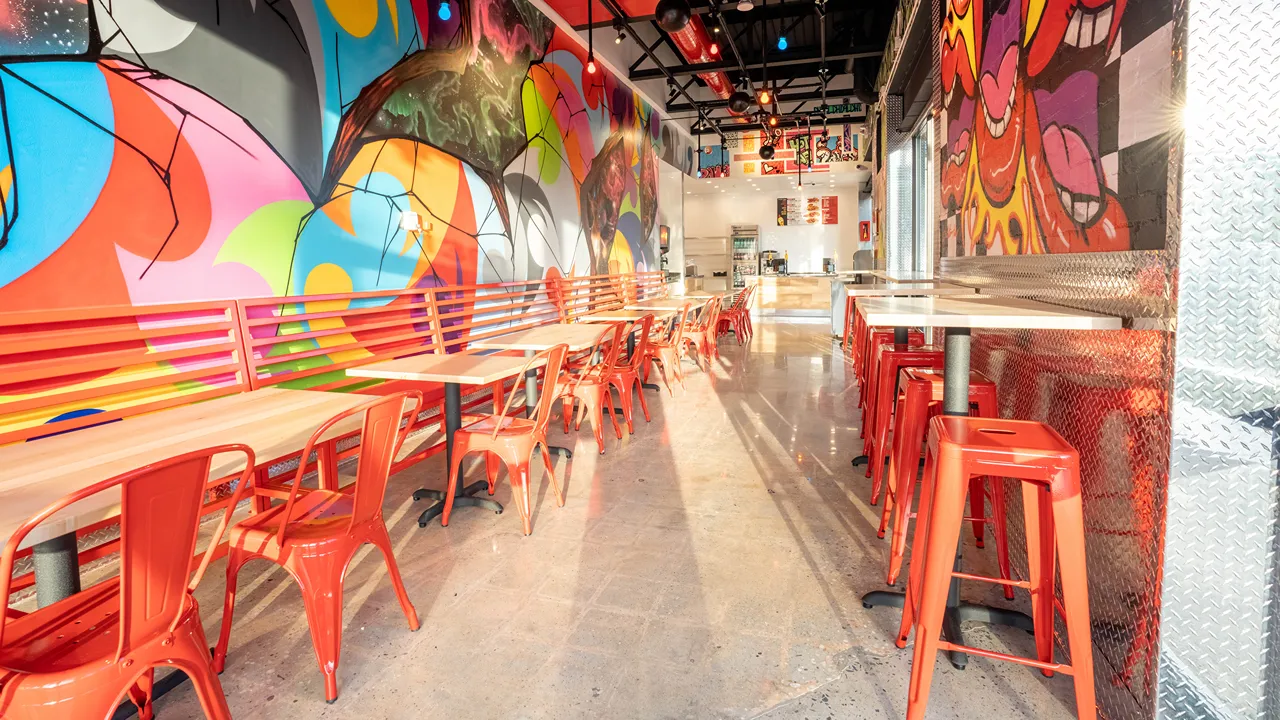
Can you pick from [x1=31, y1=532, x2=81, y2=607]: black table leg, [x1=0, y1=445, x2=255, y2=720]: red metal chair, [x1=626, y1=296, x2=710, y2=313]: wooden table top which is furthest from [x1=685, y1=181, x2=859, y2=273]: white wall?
[x1=0, y1=445, x2=255, y2=720]: red metal chair

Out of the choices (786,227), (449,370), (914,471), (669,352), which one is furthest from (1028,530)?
(786,227)

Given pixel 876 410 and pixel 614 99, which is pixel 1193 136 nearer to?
pixel 876 410

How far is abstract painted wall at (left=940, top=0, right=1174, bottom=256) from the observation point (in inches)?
71.6

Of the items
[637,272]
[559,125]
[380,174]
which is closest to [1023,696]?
[380,174]

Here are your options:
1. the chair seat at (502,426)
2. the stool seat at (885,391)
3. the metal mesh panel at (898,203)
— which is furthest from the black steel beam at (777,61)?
the chair seat at (502,426)

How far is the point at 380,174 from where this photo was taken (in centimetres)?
474

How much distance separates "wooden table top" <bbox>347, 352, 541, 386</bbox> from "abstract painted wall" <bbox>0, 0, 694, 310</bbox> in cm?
109

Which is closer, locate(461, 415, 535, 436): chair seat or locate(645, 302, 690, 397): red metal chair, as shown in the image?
locate(461, 415, 535, 436): chair seat

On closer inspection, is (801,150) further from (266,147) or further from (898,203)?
(266,147)

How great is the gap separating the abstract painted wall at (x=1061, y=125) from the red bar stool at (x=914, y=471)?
2.28 ft

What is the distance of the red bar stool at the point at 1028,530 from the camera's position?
1.62 metres

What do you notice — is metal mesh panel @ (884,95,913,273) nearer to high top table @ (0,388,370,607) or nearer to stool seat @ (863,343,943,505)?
stool seat @ (863,343,943,505)

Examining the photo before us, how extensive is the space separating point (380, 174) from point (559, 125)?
3.50 m

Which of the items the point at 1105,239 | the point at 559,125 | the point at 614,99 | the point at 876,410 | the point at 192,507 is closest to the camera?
the point at 192,507
